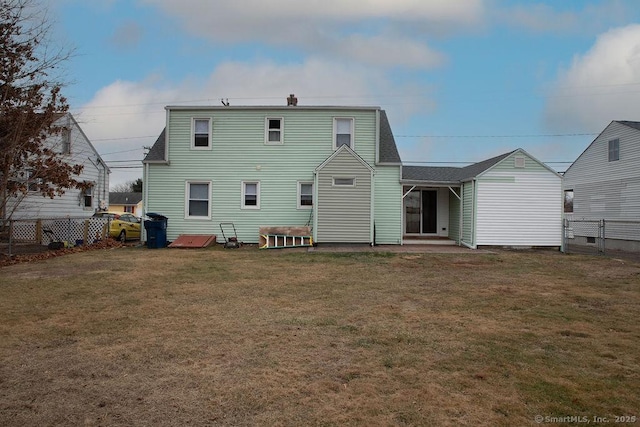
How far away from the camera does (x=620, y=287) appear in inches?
369

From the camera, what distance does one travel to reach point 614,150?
21828mm

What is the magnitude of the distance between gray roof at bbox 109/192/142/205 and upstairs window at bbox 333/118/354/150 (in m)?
43.5

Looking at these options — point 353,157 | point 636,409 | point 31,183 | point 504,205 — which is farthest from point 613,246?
point 31,183

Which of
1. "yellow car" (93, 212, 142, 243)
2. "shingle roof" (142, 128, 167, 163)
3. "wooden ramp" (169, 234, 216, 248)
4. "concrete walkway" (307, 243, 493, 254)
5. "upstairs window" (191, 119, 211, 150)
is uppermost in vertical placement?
"upstairs window" (191, 119, 211, 150)

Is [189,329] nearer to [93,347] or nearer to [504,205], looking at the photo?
[93,347]

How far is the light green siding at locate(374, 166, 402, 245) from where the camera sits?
18484mm

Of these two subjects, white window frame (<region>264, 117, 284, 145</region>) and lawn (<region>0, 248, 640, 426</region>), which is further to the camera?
white window frame (<region>264, 117, 284, 145</region>)

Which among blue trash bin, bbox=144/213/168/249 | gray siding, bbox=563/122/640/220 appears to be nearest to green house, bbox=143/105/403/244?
blue trash bin, bbox=144/213/168/249

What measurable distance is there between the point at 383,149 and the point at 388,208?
2.69 metres

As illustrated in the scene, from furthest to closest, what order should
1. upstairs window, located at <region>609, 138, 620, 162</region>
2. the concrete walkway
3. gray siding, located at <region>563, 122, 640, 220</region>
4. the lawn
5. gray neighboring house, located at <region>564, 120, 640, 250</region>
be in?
upstairs window, located at <region>609, 138, 620, 162</region>
gray siding, located at <region>563, 122, 640, 220</region>
gray neighboring house, located at <region>564, 120, 640, 250</region>
the concrete walkway
the lawn

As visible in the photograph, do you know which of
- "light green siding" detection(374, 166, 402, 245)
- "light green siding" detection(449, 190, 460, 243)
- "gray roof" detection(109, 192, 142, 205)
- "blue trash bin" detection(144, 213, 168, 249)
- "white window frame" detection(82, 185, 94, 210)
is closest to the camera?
"blue trash bin" detection(144, 213, 168, 249)

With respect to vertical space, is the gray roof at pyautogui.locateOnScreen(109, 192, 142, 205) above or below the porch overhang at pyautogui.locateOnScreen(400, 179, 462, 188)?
above

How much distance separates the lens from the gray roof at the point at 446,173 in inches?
708

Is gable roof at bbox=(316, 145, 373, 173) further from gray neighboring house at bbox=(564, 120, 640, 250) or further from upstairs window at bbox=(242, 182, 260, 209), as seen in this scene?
gray neighboring house at bbox=(564, 120, 640, 250)
